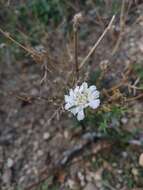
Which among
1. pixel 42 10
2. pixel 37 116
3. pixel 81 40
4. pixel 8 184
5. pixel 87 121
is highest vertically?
pixel 42 10

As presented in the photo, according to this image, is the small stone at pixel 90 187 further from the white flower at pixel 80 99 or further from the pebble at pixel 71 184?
the white flower at pixel 80 99

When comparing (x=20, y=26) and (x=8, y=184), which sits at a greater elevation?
(x=20, y=26)

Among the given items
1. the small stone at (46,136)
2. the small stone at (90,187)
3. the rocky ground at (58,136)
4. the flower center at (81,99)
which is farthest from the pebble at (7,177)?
the flower center at (81,99)

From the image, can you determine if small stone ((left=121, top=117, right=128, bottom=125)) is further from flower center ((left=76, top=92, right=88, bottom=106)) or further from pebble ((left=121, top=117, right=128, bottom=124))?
flower center ((left=76, top=92, right=88, bottom=106))

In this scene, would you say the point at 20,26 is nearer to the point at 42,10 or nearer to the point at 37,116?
the point at 42,10

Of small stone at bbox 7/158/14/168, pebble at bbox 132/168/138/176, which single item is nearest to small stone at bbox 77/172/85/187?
pebble at bbox 132/168/138/176

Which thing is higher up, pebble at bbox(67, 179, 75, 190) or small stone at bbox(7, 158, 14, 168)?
small stone at bbox(7, 158, 14, 168)

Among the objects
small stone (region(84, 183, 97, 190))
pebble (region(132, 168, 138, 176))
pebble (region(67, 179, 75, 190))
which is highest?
pebble (region(67, 179, 75, 190))

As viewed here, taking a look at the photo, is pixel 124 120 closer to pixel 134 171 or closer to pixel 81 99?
pixel 134 171

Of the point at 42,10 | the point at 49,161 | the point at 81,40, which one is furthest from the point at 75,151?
the point at 42,10
